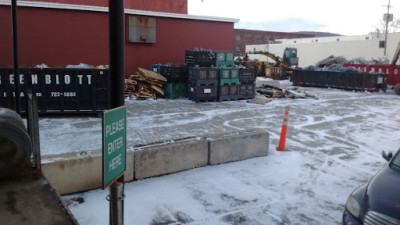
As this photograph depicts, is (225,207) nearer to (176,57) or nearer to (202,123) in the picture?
(202,123)

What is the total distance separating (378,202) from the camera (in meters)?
3.98

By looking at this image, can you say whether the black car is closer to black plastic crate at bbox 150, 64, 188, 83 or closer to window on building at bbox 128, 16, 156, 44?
black plastic crate at bbox 150, 64, 188, 83

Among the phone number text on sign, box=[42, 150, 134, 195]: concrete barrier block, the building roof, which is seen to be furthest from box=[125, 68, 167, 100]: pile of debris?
box=[42, 150, 134, 195]: concrete barrier block

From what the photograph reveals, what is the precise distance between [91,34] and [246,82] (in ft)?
29.5

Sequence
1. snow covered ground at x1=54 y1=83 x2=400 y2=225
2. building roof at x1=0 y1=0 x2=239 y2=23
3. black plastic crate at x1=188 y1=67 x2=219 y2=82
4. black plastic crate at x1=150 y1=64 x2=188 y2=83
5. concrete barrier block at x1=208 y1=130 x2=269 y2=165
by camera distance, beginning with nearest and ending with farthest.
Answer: snow covered ground at x1=54 y1=83 x2=400 y2=225, concrete barrier block at x1=208 y1=130 x2=269 y2=165, black plastic crate at x1=188 y1=67 x2=219 y2=82, building roof at x1=0 y1=0 x2=239 y2=23, black plastic crate at x1=150 y1=64 x2=188 y2=83

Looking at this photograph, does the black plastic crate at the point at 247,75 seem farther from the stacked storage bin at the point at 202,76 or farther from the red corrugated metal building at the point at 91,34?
the red corrugated metal building at the point at 91,34

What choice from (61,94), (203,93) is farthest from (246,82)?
(61,94)

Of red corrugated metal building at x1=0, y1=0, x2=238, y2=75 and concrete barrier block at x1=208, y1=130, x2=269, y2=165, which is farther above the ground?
red corrugated metal building at x1=0, y1=0, x2=238, y2=75

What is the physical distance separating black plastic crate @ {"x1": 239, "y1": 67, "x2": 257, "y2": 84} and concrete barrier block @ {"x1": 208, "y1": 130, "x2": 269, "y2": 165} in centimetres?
1050

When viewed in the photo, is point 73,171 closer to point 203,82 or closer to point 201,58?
point 203,82

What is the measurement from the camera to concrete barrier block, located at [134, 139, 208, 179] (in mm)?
6648

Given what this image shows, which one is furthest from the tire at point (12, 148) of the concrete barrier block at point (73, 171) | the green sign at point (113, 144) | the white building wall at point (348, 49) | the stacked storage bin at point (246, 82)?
the white building wall at point (348, 49)

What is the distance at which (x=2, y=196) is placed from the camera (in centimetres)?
426

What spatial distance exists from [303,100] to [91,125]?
1244cm
